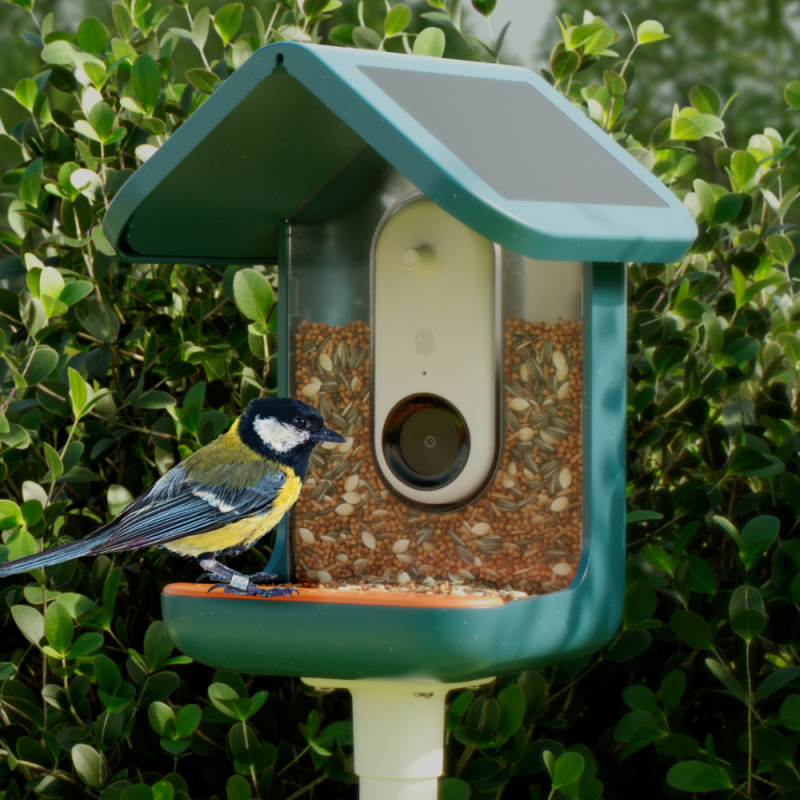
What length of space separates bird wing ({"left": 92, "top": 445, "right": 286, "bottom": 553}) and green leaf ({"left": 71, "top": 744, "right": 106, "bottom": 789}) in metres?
0.63

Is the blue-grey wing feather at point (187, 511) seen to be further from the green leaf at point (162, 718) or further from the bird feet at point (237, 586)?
the green leaf at point (162, 718)

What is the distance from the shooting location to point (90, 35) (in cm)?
244

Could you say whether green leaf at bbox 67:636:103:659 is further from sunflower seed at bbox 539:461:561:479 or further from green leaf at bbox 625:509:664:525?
green leaf at bbox 625:509:664:525

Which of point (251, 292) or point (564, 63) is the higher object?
point (564, 63)

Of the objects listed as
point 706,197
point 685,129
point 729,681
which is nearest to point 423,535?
point 729,681

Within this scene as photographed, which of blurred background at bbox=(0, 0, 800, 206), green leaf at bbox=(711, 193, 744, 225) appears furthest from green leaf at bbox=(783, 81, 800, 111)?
blurred background at bbox=(0, 0, 800, 206)

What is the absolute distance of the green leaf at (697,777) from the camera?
1870 mm

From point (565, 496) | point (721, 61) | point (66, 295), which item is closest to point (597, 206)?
point (565, 496)

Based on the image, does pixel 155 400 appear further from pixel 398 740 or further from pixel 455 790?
pixel 455 790

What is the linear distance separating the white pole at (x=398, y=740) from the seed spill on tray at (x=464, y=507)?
8.0 inches

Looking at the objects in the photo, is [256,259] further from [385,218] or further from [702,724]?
[702,724]

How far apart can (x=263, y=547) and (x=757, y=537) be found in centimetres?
118

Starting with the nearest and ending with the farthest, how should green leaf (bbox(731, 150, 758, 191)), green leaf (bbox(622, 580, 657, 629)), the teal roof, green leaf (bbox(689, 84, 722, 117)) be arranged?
the teal roof
green leaf (bbox(622, 580, 657, 629))
green leaf (bbox(731, 150, 758, 191))
green leaf (bbox(689, 84, 722, 117))

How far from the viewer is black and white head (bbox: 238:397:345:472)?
1.72 m
